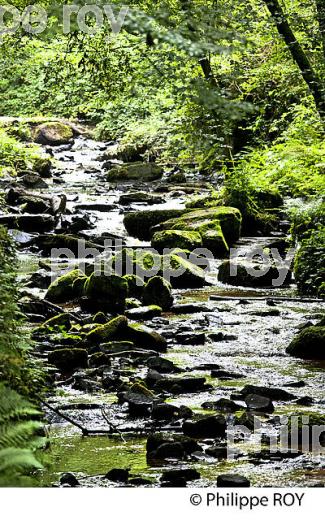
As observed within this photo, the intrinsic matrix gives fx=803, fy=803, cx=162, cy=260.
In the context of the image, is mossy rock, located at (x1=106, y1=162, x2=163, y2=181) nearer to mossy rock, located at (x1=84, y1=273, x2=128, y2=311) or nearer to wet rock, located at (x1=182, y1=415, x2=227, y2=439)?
mossy rock, located at (x1=84, y1=273, x2=128, y2=311)

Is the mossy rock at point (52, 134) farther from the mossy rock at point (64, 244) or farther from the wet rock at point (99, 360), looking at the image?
the wet rock at point (99, 360)

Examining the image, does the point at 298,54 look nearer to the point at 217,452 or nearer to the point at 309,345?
the point at 309,345

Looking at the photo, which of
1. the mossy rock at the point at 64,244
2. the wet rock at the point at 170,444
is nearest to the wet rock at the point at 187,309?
the mossy rock at the point at 64,244

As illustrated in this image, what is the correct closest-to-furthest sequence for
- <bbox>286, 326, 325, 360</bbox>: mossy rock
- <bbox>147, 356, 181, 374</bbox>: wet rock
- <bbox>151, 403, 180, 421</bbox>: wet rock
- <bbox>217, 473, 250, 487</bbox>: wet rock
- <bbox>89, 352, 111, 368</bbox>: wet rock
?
<bbox>217, 473, 250, 487</bbox>: wet rock
<bbox>151, 403, 180, 421</bbox>: wet rock
<bbox>147, 356, 181, 374</bbox>: wet rock
<bbox>89, 352, 111, 368</bbox>: wet rock
<bbox>286, 326, 325, 360</bbox>: mossy rock

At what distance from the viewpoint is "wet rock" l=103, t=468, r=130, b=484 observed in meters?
4.97

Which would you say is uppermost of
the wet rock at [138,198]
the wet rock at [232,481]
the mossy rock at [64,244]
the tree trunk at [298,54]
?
the tree trunk at [298,54]

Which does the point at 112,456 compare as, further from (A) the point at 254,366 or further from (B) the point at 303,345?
(B) the point at 303,345

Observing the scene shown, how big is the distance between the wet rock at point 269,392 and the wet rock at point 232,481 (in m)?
2.26

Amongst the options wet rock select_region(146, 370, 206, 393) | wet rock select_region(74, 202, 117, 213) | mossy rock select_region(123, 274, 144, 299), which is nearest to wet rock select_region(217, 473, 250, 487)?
wet rock select_region(146, 370, 206, 393)

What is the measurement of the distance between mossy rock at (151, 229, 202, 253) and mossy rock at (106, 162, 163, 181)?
9.85 metres

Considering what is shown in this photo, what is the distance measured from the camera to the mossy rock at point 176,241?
1483cm

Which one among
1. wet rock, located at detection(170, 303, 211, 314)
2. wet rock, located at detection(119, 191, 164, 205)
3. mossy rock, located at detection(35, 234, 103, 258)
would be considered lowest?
wet rock, located at detection(170, 303, 211, 314)

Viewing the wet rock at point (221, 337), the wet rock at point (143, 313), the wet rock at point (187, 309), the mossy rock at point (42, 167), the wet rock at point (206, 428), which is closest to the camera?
the wet rock at point (206, 428)
